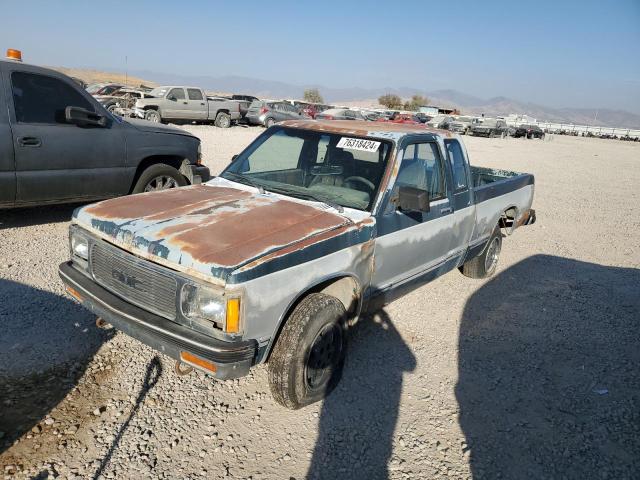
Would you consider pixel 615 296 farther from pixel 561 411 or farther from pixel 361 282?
pixel 361 282

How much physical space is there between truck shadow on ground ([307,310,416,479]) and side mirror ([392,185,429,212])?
1.25 metres

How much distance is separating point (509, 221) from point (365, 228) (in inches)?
135

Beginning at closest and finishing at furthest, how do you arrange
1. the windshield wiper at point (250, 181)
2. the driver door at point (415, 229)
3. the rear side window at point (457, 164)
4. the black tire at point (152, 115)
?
the driver door at point (415, 229) → the windshield wiper at point (250, 181) → the rear side window at point (457, 164) → the black tire at point (152, 115)

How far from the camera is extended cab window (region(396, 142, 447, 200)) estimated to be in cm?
381

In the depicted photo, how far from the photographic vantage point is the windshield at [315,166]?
363 centimetres

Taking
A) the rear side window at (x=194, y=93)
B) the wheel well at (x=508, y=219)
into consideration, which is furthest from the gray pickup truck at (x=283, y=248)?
the rear side window at (x=194, y=93)

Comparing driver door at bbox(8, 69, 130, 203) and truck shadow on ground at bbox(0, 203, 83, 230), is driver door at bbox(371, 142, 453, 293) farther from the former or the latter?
truck shadow on ground at bbox(0, 203, 83, 230)

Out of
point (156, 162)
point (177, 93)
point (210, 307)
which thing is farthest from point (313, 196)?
point (177, 93)

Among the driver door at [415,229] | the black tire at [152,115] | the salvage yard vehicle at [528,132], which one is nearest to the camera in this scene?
the driver door at [415,229]

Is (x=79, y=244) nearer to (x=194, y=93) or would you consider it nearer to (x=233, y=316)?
(x=233, y=316)

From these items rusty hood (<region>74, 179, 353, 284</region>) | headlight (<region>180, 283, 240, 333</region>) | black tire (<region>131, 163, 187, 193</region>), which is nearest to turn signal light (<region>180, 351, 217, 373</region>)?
headlight (<region>180, 283, 240, 333</region>)

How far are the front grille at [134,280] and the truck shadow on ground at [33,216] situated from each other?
3.91 m

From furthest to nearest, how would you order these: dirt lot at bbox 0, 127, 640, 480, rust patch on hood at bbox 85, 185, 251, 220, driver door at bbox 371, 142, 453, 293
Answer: driver door at bbox 371, 142, 453, 293
rust patch on hood at bbox 85, 185, 251, 220
dirt lot at bbox 0, 127, 640, 480

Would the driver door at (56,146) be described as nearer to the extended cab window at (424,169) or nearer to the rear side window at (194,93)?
the extended cab window at (424,169)
